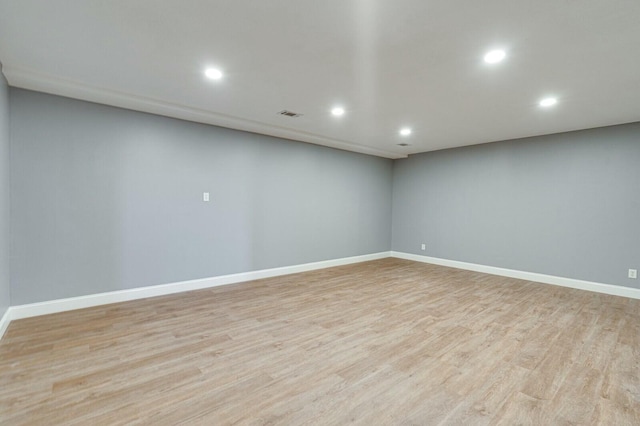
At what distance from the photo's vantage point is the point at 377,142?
5.62 metres

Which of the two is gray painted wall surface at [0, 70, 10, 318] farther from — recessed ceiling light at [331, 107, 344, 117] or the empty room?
recessed ceiling light at [331, 107, 344, 117]

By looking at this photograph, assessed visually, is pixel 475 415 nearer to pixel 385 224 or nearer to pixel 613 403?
pixel 613 403

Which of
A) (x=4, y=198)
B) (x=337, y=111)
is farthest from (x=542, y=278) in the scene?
(x=4, y=198)

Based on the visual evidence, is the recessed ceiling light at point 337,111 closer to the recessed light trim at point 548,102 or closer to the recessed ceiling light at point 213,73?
the recessed ceiling light at point 213,73

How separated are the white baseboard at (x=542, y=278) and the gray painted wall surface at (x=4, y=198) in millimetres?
6603

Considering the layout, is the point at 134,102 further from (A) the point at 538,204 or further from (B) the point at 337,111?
(A) the point at 538,204

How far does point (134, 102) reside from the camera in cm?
344

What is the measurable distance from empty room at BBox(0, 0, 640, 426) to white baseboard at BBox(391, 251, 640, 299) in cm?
4

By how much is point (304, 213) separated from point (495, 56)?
3.79m

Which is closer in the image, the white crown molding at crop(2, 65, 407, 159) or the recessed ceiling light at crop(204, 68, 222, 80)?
the recessed ceiling light at crop(204, 68, 222, 80)

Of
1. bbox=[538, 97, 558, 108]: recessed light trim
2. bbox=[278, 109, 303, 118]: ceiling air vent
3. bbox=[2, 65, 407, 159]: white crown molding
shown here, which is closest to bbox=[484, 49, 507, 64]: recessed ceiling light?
bbox=[538, 97, 558, 108]: recessed light trim

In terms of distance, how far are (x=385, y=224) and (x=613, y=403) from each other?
5.28 metres

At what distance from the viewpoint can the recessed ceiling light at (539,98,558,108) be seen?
3.25 metres

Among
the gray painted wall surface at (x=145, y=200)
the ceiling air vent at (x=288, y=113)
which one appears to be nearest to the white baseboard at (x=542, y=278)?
the gray painted wall surface at (x=145, y=200)
